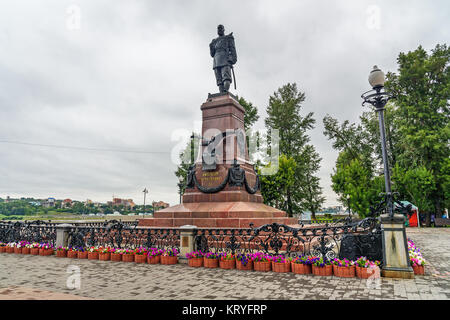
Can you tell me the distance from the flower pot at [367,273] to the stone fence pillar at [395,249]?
216 millimetres

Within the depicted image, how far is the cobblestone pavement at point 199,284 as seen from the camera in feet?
16.0

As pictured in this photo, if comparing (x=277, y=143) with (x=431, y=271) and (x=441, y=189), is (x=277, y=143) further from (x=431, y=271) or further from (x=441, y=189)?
(x=431, y=271)

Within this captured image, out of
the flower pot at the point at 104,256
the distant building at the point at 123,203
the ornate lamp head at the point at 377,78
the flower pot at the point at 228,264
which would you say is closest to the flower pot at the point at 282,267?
the flower pot at the point at 228,264

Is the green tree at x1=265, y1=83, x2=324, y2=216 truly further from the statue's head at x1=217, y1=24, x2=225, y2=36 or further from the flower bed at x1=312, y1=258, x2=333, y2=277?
the flower bed at x1=312, y1=258, x2=333, y2=277

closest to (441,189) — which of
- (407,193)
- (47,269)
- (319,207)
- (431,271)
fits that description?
(407,193)

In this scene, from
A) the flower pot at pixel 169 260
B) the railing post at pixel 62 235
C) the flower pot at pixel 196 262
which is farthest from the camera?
the railing post at pixel 62 235

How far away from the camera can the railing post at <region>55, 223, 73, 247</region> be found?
10133 millimetres

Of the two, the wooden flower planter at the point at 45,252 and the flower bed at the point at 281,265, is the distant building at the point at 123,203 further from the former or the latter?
the flower bed at the point at 281,265

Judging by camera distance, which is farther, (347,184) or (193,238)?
(347,184)

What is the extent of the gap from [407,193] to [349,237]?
27.3 metres

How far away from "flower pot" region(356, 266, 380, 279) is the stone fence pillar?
22cm

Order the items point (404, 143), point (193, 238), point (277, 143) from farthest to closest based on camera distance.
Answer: point (277, 143)
point (404, 143)
point (193, 238)

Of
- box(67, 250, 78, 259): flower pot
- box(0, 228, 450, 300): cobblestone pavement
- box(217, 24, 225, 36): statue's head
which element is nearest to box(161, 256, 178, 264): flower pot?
box(0, 228, 450, 300): cobblestone pavement
